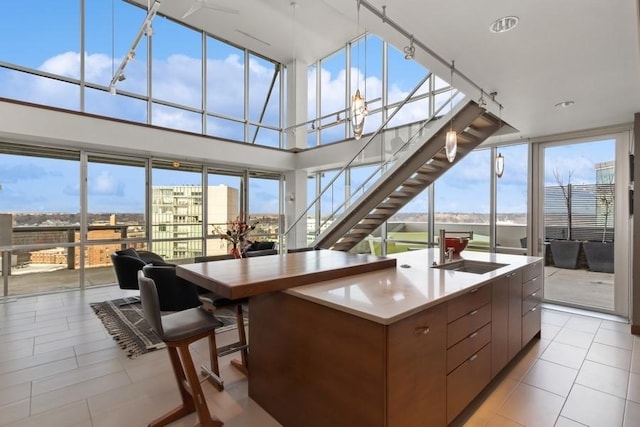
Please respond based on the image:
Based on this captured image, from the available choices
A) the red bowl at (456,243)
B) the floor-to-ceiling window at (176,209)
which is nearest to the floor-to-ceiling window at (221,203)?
the floor-to-ceiling window at (176,209)

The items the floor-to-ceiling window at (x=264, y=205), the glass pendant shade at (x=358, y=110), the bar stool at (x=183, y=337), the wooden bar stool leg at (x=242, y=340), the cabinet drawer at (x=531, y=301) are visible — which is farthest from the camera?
the floor-to-ceiling window at (x=264, y=205)

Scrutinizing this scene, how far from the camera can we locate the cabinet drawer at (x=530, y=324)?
3095 mm

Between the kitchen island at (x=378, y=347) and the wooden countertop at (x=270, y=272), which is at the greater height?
the wooden countertop at (x=270, y=272)

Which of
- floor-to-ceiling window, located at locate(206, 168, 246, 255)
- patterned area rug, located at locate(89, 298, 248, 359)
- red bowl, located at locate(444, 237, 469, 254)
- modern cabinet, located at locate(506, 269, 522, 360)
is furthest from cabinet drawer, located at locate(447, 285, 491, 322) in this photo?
floor-to-ceiling window, located at locate(206, 168, 246, 255)

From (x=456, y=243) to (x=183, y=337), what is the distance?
2801 millimetres

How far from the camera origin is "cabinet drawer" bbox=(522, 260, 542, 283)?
3.10 metres

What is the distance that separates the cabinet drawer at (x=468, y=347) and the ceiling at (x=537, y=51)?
6.83ft

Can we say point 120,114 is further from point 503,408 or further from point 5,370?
point 503,408

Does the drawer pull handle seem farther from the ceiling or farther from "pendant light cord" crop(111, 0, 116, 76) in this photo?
"pendant light cord" crop(111, 0, 116, 76)

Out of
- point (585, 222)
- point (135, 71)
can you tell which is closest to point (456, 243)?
point (585, 222)

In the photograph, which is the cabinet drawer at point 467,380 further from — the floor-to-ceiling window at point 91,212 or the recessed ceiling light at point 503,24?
the floor-to-ceiling window at point 91,212

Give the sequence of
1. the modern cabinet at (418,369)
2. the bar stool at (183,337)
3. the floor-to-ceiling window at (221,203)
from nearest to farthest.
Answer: the modern cabinet at (418,369) → the bar stool at (183,337) → the floor-to-ceiling window at (221,203)

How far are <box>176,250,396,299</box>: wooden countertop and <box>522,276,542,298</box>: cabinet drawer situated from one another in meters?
1.43

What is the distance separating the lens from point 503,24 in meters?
2.12
